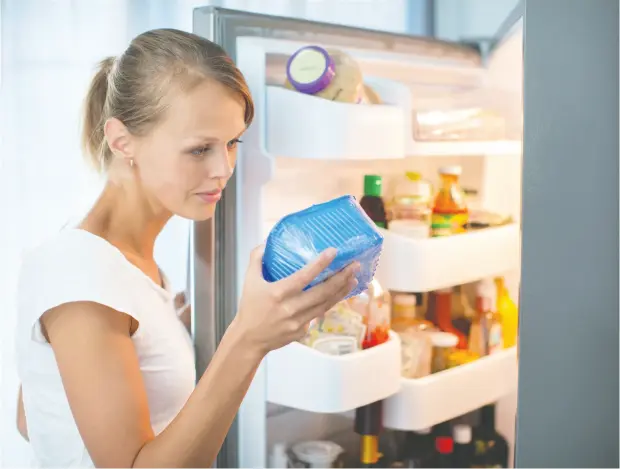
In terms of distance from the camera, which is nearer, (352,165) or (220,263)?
(220,263)

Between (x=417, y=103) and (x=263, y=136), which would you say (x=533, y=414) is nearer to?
(x=263, y=136)

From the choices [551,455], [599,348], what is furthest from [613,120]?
[551,455]

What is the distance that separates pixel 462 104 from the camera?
1.50m

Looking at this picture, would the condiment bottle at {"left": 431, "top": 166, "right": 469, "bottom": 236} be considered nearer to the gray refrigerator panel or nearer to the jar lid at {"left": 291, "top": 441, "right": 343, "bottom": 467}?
the jar lid at {"left": 291, "top": 441, "right": 343, "bottom": 467}

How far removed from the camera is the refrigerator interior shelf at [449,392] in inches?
50.2

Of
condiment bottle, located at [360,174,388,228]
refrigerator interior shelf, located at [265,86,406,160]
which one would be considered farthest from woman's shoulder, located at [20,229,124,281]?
condiment bottle, located at [360,174,388,228]

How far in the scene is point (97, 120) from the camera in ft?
3.39

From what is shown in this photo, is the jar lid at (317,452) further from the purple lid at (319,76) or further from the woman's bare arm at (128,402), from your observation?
the purple lid at (319,76)

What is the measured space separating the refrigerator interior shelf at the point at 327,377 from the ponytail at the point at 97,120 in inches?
15.5

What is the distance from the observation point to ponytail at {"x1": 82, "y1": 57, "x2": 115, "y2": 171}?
3.32ft

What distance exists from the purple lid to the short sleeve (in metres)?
0.37

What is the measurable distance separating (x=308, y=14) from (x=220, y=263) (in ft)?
1.67

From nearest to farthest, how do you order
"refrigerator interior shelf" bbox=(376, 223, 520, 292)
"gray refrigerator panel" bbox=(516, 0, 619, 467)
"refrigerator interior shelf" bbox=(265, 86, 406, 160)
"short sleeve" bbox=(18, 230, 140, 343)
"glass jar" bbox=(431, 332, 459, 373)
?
"gray refrigerator panel" bbox=(516, 0, 619, 467) < "short sleeve" bbox=(18, 230, 140, 343) < "refrigerator interior shelf" bbox=(265, 86, 406, 160) < "refrigerator interior shelf" bbox=(376, 223, 520, 292) < "glass jar" bbox=(431, 332, 459, 373)

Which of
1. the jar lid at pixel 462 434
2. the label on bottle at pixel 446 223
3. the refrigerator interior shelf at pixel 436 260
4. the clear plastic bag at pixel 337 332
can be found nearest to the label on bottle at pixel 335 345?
the clear plastic bag at pixel 337 332
